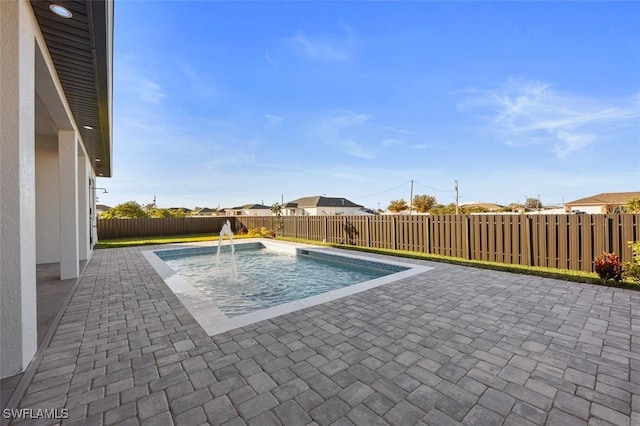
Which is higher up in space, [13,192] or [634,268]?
[13,192]

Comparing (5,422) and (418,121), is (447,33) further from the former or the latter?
(5,422)

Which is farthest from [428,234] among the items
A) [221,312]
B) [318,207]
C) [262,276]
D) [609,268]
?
[318,207]

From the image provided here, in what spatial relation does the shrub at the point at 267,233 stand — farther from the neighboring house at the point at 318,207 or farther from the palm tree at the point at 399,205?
the palm tree at the point at 399,205

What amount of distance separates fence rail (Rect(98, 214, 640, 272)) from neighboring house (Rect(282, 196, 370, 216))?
97.6 feet

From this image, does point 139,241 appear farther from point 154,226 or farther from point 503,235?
point 503,235

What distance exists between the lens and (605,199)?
36.2m

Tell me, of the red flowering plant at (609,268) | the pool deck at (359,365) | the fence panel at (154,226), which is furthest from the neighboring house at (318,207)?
the pool deck at (359,365)

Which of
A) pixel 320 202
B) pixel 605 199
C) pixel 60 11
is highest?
pixel 60 11

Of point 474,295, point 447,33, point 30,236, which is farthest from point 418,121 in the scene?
point 30,236

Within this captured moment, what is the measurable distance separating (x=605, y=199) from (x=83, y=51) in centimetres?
5245

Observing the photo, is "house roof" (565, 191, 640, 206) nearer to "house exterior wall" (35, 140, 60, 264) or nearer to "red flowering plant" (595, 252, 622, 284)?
"red flowering plant" (595, 252, 622, 284)

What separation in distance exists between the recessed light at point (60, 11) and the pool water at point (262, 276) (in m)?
4.31

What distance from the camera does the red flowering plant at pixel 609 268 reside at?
4.99m

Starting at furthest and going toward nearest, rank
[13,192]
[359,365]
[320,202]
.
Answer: [320,202] < [359,365] < [13,192]
